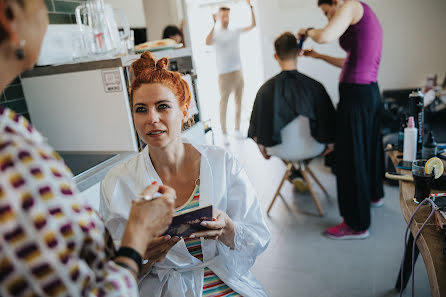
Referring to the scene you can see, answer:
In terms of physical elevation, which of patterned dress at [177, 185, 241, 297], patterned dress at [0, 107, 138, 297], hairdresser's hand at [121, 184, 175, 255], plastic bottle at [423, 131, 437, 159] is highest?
patterned dress at [0, 107, 138, 297]

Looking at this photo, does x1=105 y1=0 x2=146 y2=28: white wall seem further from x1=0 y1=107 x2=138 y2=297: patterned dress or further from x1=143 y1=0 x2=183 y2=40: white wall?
x1=0 y1=107 x2=138 y2=297: patterned dress

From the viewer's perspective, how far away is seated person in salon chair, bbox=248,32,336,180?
2555 millimetres

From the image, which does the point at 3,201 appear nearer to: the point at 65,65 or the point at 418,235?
the point at 418,235

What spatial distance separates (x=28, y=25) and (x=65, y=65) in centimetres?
140

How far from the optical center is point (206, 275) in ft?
4.06

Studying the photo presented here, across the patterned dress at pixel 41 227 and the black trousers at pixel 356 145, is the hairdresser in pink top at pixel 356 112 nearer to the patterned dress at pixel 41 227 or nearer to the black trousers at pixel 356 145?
the black trousers at pixel 356 145

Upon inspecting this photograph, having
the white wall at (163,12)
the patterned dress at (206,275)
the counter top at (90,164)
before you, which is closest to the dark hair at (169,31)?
the white wall at (163,12)

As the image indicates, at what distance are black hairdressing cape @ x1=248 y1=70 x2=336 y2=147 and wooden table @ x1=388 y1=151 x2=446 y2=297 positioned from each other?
1.31 meters

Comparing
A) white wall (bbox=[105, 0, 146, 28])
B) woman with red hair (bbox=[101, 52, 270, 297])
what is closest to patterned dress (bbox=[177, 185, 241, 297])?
woman with red hair (bbox=[101, 52, 270, 297])

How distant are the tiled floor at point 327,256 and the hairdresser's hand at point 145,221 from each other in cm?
140

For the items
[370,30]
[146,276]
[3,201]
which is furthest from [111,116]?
[370,30]

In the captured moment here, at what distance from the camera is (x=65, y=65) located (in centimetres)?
184

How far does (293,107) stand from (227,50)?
2.40 metres

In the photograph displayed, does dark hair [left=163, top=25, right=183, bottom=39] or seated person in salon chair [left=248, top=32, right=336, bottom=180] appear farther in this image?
dark hair [left=163, top=25, right=183, bottom=39]
